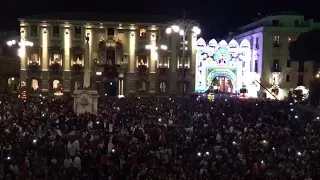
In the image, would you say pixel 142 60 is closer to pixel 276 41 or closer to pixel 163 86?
pixel 163 86

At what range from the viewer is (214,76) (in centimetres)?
5491

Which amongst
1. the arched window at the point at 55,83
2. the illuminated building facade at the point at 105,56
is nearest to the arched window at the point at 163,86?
the illuminated building facade at the point at 105,56

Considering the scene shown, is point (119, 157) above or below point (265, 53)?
below

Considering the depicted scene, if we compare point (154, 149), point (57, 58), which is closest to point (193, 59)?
point (57, 58)

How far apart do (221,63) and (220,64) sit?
16cm

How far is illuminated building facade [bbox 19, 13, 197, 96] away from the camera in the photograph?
182 ft

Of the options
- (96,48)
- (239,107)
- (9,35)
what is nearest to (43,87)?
(96,48)

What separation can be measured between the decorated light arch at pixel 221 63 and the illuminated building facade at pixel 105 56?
112 centimetres

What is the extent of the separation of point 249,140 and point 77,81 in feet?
127

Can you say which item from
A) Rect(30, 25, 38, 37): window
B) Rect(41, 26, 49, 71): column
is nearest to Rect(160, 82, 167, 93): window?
Rect(41, 26, 49, 71): column

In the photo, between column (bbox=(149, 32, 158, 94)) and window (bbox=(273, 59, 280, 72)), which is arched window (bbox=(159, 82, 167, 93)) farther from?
window (bbox=(273, 59, 280, 72))

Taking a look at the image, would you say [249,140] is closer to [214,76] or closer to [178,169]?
[178,169]

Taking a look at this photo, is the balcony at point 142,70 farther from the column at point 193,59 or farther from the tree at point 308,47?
the tree at point 308,47

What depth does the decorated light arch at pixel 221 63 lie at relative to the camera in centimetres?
5453
